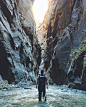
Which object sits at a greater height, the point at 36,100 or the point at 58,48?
the point at 58,48

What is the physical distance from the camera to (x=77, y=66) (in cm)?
1349

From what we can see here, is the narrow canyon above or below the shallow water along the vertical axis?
above

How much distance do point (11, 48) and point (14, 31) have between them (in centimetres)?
408

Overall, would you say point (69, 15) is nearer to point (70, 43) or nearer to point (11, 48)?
point (70, 43)

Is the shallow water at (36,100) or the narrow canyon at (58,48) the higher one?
the narrow canyon at (58,48)

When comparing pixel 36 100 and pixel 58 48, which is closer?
pixel 36 100

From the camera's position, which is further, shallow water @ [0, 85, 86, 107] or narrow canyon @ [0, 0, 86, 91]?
narrow canyon @ [0, 0, 86, 91]

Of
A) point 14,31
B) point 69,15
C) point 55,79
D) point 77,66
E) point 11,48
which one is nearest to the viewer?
point 77,66

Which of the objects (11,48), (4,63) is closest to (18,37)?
(11,48)

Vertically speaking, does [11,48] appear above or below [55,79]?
above

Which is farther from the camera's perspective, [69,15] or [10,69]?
[69,15]

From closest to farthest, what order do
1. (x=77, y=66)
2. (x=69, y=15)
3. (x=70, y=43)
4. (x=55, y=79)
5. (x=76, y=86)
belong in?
(x=76, y=86) < (x=77, y=66) < (x=70, y=43) < (x=69, y=15) < (x=55, y=79)

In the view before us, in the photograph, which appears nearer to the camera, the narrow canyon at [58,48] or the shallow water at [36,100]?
the shallow water at [36,100]

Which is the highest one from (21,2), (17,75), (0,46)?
(21,2)
